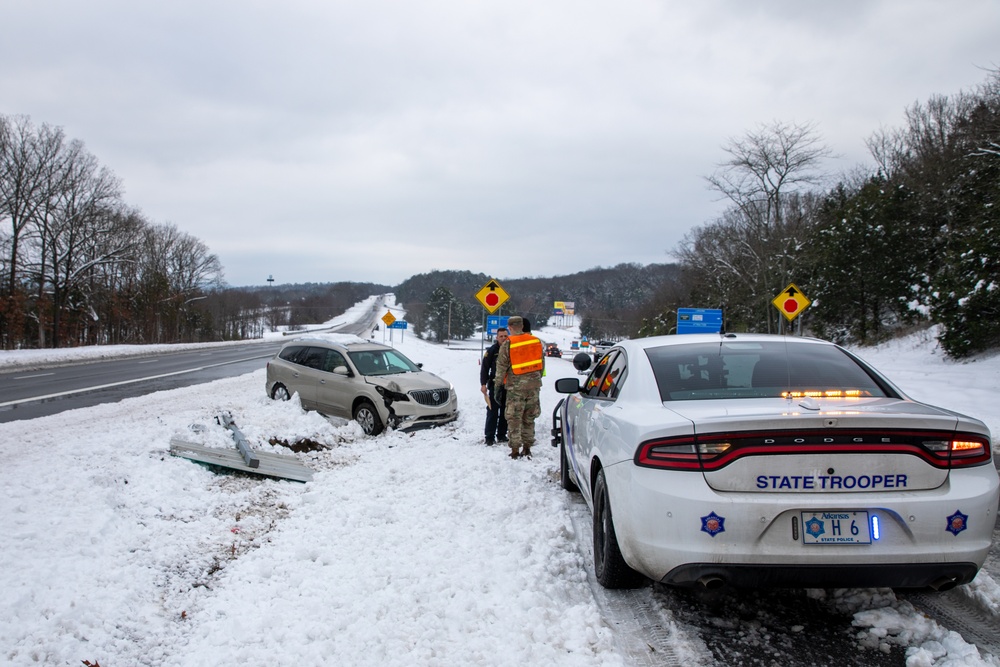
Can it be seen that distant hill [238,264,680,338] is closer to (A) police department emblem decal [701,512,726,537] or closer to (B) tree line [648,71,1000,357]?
(B) tree line [648,71,1000,357]

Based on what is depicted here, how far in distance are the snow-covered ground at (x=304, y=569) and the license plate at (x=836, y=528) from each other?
25.3 inches

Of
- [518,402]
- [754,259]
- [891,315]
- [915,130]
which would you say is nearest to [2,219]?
[518,402]

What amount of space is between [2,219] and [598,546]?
49091 millimetres

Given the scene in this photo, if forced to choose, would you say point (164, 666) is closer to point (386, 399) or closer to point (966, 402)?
point (386, 399)

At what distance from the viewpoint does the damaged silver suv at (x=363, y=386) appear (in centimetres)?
946

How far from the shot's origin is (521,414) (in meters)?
7.63

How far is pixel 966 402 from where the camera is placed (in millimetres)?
12562

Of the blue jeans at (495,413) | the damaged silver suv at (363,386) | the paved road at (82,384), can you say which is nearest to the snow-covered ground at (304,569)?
the blue jeans at (495,413)

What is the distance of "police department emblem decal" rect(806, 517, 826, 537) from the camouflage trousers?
4.90 m

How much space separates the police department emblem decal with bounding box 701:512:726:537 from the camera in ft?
9.18

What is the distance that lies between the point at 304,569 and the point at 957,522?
12.0 ft

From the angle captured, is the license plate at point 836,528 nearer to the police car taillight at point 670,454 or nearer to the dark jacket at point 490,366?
the police car taillight at point 670,454

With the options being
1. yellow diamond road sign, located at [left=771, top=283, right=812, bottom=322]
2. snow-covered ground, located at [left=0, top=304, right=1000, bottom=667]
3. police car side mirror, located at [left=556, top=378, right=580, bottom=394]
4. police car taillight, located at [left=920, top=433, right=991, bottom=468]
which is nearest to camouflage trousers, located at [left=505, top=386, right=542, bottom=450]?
snow-covered ground, located at [left=0, top=304, right=1000, bottom=667]

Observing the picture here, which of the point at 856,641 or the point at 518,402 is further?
the point at 518,402
